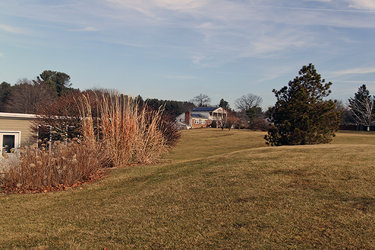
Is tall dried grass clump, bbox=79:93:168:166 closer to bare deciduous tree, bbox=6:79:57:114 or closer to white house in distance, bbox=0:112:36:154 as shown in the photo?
white house in distance, bbox=0:112:36:154

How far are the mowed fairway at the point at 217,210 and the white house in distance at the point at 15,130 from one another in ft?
33.9

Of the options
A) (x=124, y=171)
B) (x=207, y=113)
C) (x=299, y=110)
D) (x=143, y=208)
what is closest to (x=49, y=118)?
(x=124, y=171)

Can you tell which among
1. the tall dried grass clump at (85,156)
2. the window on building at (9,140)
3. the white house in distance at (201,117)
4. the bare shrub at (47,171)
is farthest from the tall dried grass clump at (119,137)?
the white house in distance at (201,117)

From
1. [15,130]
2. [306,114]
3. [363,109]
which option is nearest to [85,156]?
[15,130]

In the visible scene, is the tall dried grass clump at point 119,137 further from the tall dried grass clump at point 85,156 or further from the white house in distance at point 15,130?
the white house in distance at point 15,130

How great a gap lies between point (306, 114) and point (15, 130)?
15159mm

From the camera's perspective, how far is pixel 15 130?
17031mm

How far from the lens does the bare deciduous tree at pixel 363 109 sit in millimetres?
43500

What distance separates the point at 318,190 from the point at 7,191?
7225mm

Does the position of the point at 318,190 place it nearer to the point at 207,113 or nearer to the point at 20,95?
the point at 20,95

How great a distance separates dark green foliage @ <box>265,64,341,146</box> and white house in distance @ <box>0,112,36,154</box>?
1329cm

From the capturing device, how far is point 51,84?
55125 millimetres

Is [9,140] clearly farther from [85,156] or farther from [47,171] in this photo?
[47,171]

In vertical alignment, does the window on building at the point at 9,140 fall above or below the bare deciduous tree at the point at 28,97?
below
